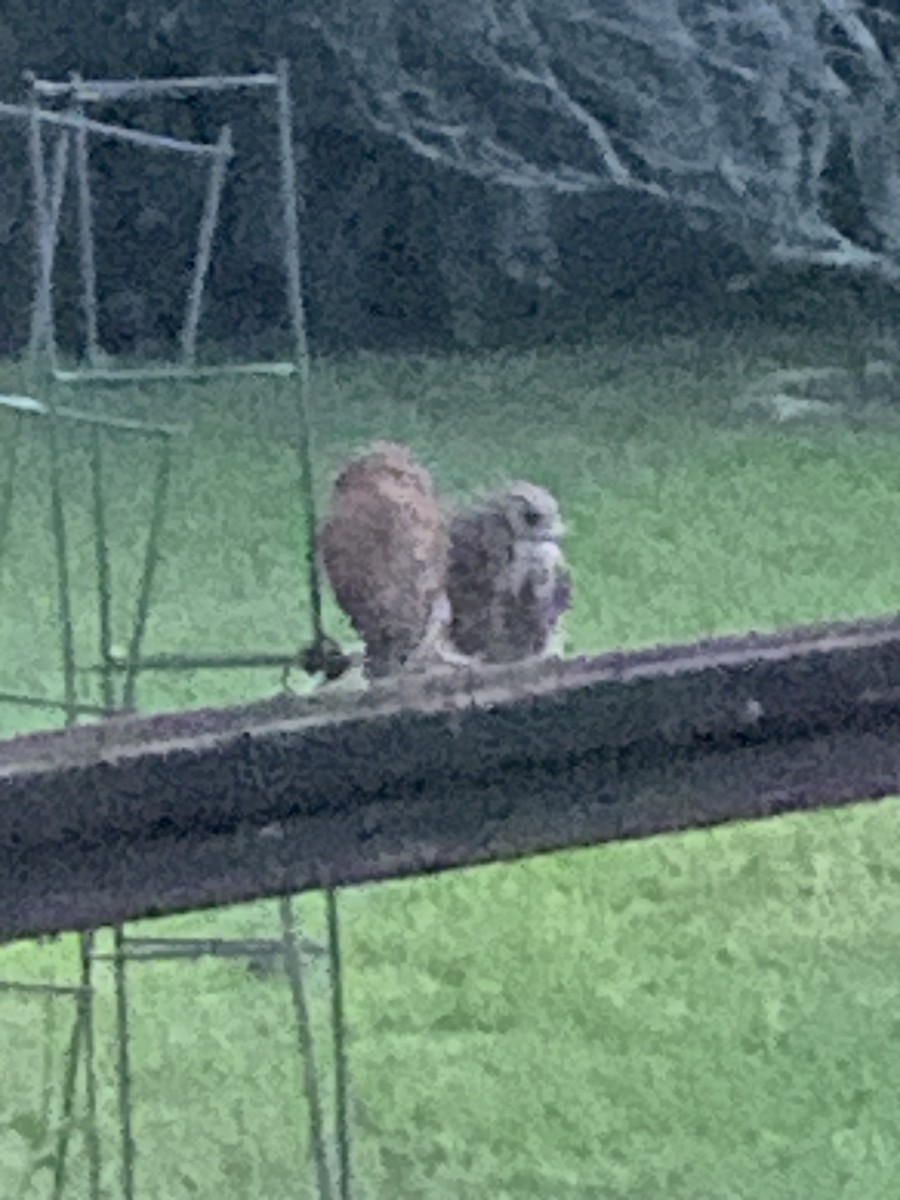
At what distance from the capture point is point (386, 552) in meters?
1.17

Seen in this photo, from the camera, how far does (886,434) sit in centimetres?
270

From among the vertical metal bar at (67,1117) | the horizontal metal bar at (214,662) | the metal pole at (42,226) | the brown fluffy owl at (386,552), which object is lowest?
the vertical metal bar at (67,1117)

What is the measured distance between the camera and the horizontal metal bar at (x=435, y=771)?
0.37 meters

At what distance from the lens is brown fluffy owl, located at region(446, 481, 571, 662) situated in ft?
3.91

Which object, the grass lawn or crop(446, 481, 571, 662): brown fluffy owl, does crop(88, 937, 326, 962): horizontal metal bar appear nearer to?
the grass lawn

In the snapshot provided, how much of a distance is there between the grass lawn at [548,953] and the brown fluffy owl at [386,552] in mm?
100

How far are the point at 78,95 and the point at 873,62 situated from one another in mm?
2159

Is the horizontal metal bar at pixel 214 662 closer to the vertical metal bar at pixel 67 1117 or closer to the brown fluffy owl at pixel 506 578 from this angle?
the vertical metal bar at pixel 67 1117

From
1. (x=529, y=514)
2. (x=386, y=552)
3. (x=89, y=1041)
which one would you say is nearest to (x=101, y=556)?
(x=89, y=1041)

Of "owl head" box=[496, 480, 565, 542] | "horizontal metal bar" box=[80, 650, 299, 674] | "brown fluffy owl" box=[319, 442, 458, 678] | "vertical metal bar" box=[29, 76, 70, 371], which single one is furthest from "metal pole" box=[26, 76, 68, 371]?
"owl head" box=[496, 480, 565, 542]

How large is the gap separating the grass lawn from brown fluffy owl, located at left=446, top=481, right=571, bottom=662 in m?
0.11

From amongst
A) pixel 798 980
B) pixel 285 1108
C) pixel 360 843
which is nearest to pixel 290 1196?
pixel 285 1108

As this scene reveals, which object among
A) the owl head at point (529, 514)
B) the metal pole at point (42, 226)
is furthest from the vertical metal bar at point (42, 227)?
the owl head at point (529, 514)

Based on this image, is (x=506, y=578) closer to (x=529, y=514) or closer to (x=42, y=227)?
(x=529, y=514)
